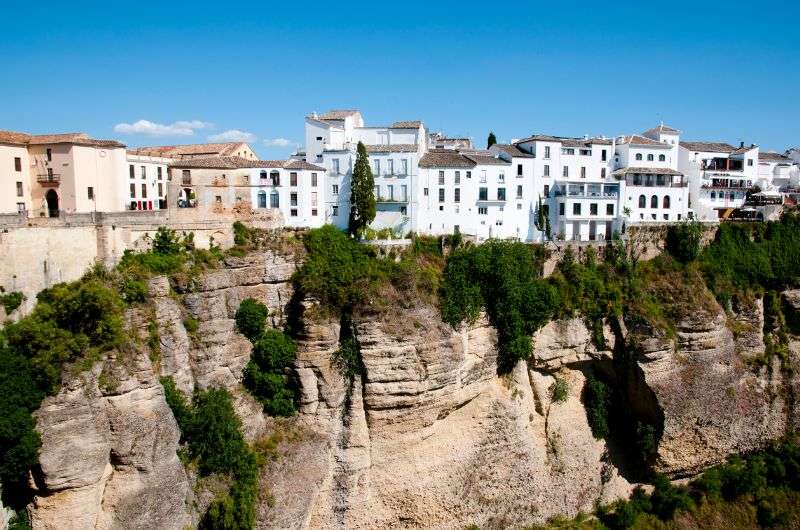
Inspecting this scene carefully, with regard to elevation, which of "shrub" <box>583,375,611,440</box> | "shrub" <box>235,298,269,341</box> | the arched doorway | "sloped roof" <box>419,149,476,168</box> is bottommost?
"shrub" <box>583,375,611,440</box>

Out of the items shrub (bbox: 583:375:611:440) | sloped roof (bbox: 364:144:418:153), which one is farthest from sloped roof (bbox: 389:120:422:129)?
shrub (bbox: 583:375:611:440)

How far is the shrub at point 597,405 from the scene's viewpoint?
3147cm

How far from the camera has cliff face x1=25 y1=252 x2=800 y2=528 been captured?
66.9ft

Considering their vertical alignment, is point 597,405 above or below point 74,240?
below

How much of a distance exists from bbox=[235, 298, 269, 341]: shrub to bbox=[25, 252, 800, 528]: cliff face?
313 millimetres

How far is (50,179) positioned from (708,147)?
127 ft

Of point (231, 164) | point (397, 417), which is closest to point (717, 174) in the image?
point (397, 417)

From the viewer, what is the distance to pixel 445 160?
33719 mm

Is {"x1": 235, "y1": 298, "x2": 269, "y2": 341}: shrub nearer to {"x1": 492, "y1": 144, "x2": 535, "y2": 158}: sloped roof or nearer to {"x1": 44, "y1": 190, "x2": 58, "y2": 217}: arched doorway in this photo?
{"x1": 44, "y1": 190, "x2": 58, "y2": 217}: arched doorway

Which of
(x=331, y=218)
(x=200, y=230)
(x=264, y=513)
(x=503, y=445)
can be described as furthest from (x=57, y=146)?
(x=503, y=445)

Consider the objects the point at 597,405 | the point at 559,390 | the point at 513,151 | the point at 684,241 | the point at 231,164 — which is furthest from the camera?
the point at 513,151

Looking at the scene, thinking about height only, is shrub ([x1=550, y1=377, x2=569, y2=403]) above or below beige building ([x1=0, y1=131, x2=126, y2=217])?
below

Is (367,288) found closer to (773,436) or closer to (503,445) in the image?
(503,445)

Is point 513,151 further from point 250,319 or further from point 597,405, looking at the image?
point 250,319
